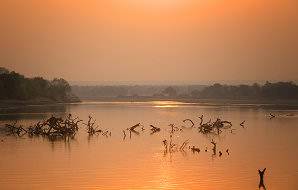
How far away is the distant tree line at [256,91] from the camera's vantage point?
140 meters

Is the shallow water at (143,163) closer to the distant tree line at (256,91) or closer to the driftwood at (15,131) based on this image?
the driftwood at (15,131)

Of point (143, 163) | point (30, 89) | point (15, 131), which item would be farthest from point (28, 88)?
point (143, 163)

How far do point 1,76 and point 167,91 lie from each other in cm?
8310

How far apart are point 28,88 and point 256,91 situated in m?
58.1

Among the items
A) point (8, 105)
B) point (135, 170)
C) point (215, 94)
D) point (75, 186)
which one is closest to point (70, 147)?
point (135, 170)

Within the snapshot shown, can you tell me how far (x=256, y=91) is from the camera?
14838cm

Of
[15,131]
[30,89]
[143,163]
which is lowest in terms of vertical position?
[143,163]

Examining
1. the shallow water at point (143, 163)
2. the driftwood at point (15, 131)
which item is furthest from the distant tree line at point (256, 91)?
the driftwood at point (15, 131)

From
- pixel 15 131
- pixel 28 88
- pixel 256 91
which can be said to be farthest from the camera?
pixel 256 91

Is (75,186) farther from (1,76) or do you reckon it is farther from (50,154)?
(1,76)

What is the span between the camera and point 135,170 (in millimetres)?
27609

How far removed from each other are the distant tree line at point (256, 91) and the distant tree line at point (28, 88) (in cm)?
4034

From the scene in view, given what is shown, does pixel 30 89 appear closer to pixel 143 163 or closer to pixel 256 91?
pixel 256 91

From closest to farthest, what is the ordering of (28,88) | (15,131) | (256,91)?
1. (15,131)
2. (28,88)
3. (256,91)
